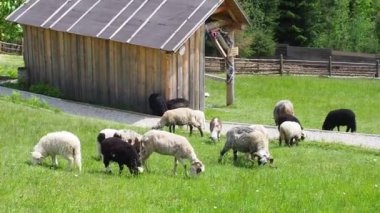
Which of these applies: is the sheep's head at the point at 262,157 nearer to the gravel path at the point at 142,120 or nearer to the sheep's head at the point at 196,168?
the sheep's head at the point at 196,168

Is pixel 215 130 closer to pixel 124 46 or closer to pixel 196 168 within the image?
pixel 196 168

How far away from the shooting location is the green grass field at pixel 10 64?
3692 centimetres

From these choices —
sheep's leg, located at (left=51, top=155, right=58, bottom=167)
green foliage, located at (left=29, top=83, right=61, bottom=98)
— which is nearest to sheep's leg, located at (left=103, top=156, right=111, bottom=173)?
sheep's leg, located at (left=51, top=155, right=58, bottom=167)

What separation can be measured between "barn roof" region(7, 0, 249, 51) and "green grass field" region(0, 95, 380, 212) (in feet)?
27.3

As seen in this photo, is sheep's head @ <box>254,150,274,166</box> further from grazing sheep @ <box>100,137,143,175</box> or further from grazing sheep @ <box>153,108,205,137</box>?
grazing sheep @ <box>153,108,205,137</box>

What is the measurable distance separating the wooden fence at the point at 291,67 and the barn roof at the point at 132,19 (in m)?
18.5

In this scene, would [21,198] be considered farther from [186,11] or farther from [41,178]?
[186,11]

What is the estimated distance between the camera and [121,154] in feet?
49.8

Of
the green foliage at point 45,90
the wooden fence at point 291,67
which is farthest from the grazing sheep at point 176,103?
the wooden fence at point 291,67

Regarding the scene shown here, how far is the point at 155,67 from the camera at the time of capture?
1117 inches

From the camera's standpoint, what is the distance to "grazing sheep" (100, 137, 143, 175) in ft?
49.7

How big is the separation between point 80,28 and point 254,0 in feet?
115

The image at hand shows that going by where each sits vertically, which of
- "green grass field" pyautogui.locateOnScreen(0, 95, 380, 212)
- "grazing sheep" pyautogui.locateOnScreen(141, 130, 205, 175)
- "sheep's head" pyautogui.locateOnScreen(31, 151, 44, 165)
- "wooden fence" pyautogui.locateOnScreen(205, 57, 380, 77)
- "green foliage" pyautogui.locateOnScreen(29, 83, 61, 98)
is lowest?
"green grass field" pyautogui.locateOnScreen(0, 95, 380, 212)

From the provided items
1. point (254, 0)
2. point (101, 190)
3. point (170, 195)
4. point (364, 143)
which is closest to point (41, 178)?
point (101, 190)
